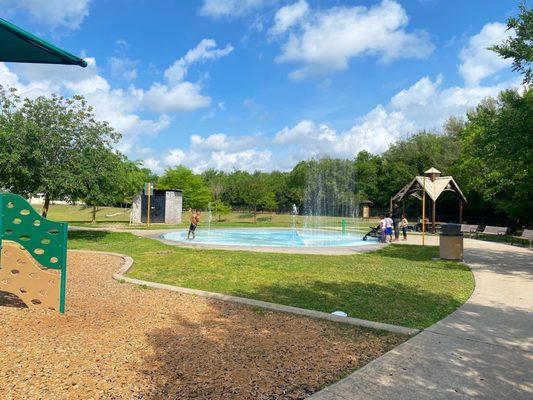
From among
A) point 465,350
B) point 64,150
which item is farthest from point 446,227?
point 64,150

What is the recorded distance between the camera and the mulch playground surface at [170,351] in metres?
3.40

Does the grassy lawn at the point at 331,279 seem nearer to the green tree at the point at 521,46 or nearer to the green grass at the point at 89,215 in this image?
the green tree at the point at 521,46

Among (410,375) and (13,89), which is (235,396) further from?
(13,89)

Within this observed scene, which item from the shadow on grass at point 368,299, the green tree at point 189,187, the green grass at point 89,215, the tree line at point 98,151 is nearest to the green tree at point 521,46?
the tree line at point 98,151

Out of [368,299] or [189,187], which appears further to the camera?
[189,187]

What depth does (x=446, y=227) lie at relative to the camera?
41.2 feet

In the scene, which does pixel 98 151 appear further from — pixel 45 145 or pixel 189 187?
pixel 189 187

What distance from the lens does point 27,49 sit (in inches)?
163

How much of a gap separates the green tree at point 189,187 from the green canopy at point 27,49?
47469 mm

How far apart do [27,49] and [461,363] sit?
206 inches

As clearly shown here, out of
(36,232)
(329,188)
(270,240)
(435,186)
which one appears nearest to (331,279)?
(36,232)

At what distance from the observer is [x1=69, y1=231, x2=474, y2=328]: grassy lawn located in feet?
21.3

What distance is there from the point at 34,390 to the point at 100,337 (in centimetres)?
135

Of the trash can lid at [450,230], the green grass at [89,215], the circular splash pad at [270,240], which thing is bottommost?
the circular splash pad at [270,240]
